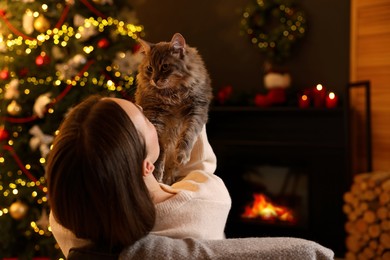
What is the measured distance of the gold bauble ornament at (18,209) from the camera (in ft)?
10.3

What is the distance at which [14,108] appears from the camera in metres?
3.07

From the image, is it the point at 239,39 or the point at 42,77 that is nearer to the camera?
the point at 42,77

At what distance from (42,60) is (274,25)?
1.87 metres

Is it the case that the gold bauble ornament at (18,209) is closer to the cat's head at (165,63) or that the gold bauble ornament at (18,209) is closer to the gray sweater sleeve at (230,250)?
the cat's head at (165,63)

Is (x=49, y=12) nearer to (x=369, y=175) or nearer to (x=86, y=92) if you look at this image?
(x=86, y=92)

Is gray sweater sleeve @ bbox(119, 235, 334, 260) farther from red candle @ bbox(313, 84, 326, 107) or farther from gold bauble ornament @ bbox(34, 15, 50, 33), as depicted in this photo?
red candle @ bbox(313, 84, 326, 107)

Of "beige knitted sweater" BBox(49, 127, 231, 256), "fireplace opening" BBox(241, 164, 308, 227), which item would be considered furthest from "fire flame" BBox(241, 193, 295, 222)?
"beige knitted sweater" BBox(49, 127, 231, 256)

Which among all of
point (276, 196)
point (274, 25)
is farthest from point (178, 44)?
point (276, 196)

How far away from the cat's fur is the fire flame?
248 cm

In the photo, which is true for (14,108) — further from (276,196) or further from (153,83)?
(276,196)

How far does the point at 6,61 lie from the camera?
3.19 metres

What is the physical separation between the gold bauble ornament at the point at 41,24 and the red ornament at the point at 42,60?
0.16 m

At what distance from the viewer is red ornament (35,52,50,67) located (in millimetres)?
3041

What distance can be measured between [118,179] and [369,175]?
8.81 feet
